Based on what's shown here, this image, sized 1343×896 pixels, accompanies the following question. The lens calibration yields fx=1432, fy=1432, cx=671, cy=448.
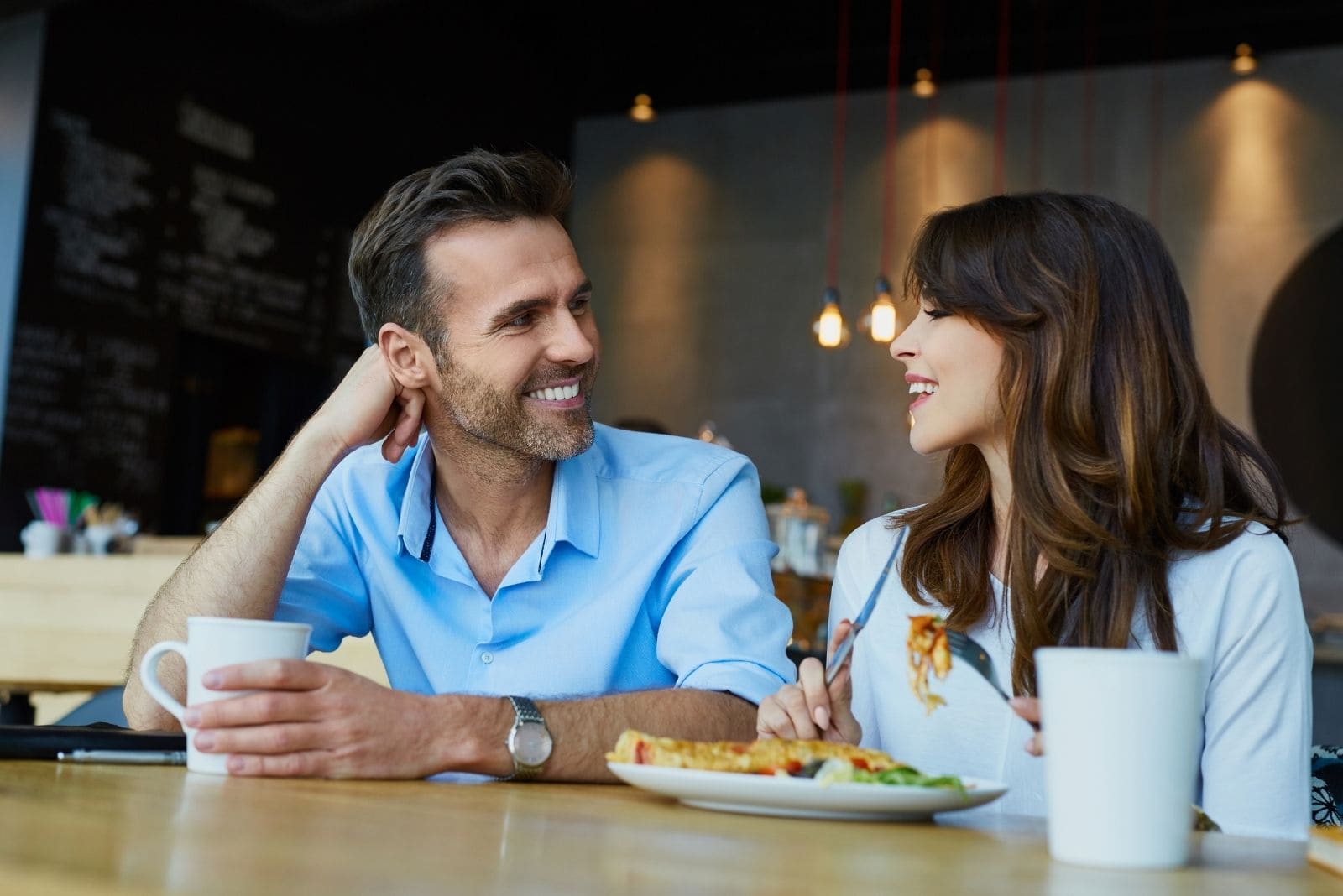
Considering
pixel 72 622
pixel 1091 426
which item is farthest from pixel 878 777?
pixel 72 622

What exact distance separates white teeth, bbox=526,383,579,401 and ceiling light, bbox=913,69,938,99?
609 cm

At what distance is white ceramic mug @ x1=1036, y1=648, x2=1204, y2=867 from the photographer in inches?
27.9

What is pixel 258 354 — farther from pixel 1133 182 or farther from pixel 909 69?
pixel 1133 182

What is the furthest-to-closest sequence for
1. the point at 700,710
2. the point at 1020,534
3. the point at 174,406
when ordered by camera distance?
the point at 174,406, the point at 1020,534, the point at 700,710

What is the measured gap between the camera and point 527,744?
1.17 m

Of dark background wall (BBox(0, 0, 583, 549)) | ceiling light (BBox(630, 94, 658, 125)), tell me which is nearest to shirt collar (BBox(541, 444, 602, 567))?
dark background wall (BBox(0, 0, 583, 549))

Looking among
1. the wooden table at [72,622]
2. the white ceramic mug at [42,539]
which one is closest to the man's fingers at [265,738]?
the wooden table at [72,622]

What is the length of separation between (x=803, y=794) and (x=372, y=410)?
908 millimetres

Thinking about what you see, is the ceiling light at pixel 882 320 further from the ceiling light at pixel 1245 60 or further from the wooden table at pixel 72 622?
the ceiling light at pixel 1245 60

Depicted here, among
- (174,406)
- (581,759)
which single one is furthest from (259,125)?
(581,759)

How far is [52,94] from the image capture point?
5512 millimetres

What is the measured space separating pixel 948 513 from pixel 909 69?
619 centimetres

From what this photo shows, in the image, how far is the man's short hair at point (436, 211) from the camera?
1714mm

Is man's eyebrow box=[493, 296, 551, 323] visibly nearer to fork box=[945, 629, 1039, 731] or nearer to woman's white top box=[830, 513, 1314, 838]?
woman's white top box=[830, 513, 1314, 838]
